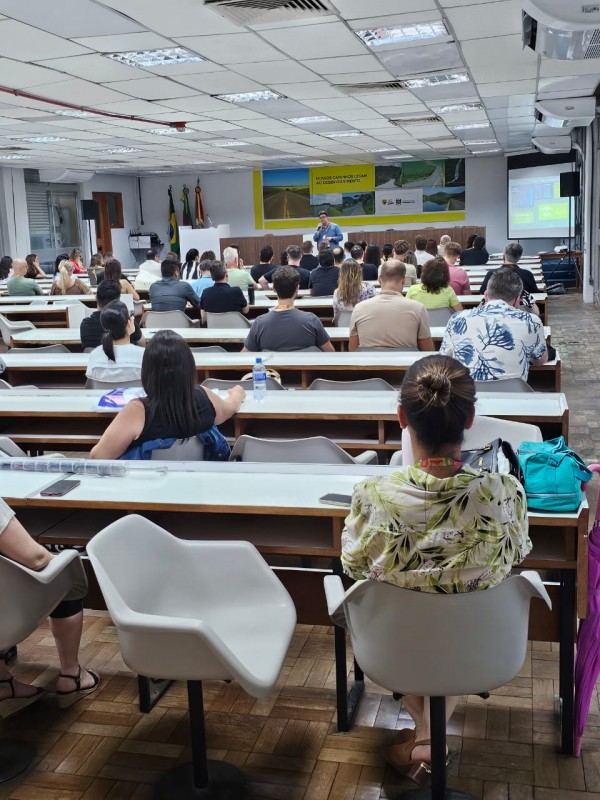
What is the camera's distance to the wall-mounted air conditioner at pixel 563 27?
4.49 m

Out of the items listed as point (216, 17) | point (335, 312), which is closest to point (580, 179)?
point (335, 312)

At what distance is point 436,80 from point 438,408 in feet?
23.8

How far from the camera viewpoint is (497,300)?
14.3ft

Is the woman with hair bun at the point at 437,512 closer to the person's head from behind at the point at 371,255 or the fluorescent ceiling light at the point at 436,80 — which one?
the fluorescent ceiling light at the point at 436,80

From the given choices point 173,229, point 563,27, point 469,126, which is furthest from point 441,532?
point 173,229

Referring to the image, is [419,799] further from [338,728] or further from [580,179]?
[580,179]

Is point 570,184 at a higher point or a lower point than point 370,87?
lower

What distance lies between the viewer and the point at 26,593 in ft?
7.52

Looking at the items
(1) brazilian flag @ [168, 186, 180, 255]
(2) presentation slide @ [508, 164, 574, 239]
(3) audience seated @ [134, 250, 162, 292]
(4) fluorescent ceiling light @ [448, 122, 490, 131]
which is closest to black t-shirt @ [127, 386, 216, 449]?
(3) audience seated @ [134, 250, 162, 292]

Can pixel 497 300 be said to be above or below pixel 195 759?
above

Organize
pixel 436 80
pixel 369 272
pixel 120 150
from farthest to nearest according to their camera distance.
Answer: pixel 120 150, pixel 369 272, pixel 436 80

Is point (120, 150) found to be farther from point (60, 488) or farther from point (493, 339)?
point (60, 488)

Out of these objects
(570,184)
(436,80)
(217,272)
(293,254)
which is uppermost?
(436,80)

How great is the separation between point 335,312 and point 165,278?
6.03 ft
